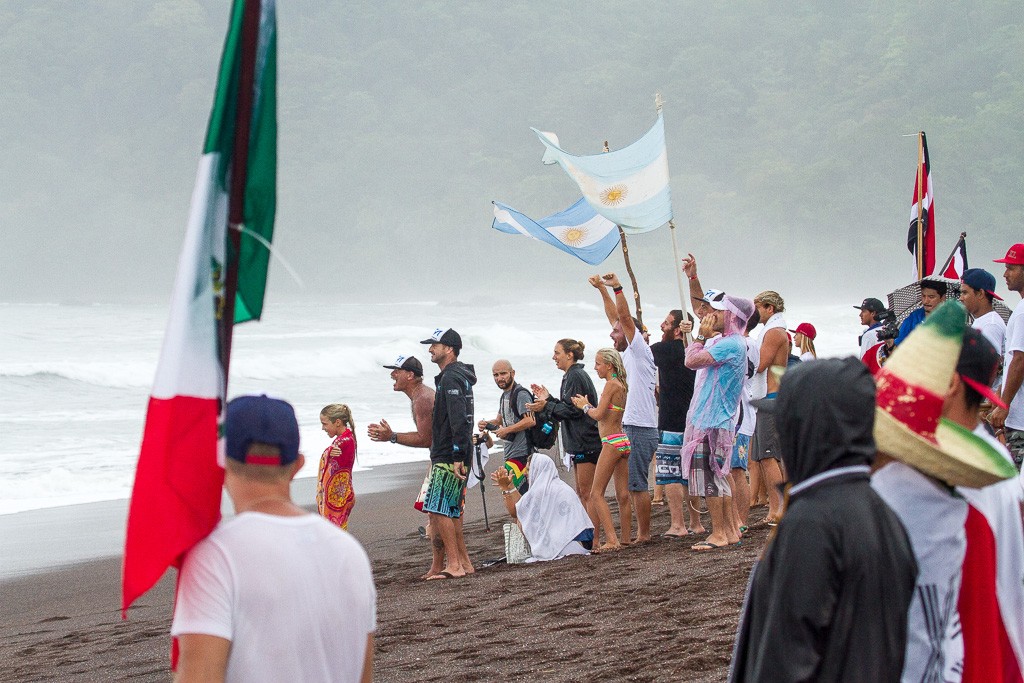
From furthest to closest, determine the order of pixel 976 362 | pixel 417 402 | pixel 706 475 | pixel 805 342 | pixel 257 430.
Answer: pixel 805 342 < pixel 417 402 < pixel 706 475 < pixel 976 362 < pixel 257 430

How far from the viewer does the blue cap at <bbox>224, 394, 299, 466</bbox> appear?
2543mm

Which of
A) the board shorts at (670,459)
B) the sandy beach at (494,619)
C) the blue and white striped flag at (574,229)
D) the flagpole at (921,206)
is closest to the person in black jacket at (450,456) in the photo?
the sandy beach at (494,619)

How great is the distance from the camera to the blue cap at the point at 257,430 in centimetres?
254

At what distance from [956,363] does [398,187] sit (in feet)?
299

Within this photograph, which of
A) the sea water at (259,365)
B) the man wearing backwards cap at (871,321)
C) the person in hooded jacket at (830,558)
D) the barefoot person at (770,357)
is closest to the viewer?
the person in hooded jacket at (830,558)

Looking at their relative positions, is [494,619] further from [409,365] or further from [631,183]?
[631,183]

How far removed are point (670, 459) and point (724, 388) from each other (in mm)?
1054

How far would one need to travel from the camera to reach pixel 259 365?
4019cm

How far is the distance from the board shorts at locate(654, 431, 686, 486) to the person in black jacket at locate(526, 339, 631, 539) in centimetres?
32

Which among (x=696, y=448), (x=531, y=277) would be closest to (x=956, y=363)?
(x=696, y=448)

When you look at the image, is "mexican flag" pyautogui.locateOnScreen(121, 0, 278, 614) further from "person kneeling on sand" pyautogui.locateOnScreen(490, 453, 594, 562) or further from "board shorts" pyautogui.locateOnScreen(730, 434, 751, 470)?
"board shorts" pyautogui.locateOnScreen(730, 434, 751, 470)

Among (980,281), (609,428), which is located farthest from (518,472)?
(980,281)

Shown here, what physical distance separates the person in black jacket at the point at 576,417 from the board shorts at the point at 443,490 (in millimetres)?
830

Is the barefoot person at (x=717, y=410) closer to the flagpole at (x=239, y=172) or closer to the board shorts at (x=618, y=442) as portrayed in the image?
the board shorts at (x=618, y=442)
